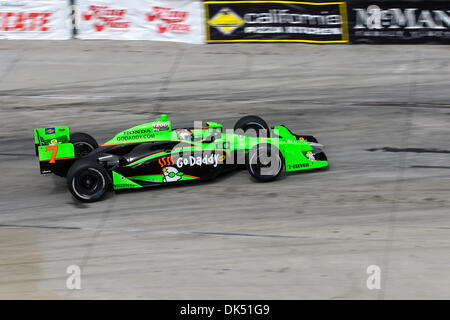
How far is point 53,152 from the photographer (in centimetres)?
1306

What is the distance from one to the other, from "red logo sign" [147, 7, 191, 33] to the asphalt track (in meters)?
0.86

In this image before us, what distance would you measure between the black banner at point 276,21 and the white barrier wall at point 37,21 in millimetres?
4246

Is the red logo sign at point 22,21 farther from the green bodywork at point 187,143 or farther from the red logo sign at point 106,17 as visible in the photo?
the green bodywork at point 187,143

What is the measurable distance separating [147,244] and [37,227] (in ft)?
6.82

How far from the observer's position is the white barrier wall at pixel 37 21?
2089 centimetres

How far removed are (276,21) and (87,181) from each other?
9.35 metres

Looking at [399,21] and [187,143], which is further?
[399,21]

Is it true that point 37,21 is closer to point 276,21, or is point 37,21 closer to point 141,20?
point 141,20

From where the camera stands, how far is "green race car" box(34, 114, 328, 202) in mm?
12938

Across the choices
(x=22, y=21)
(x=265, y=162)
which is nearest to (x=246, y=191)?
(x=265, y=162)

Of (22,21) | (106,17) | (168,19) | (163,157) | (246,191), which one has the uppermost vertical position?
(22,21)

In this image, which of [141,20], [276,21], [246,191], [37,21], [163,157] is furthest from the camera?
[37,21]

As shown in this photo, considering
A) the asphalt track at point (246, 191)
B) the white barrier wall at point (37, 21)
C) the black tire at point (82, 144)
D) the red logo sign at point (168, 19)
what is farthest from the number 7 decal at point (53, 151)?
the white barrier wall at point (37, 21)
